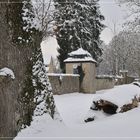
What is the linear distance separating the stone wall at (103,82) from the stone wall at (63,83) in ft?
21.0

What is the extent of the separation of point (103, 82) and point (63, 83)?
49.3ft

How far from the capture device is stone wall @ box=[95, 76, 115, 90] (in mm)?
37281

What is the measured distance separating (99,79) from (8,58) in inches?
1302

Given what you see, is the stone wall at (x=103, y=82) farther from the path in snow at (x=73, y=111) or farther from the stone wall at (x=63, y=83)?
the path in snow at (x=73, y=111)

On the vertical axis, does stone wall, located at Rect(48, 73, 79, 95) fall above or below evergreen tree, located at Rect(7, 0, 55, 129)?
below

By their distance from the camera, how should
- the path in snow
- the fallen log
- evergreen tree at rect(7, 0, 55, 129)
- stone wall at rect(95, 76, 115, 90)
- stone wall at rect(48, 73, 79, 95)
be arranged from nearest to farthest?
evergreen tree at rect(7, 0, 55, 129)
the fallen log
the path in snow
stone wall at rect(48, 73, 79, 95)
stone wall at rect(95, 76, 115, 90)

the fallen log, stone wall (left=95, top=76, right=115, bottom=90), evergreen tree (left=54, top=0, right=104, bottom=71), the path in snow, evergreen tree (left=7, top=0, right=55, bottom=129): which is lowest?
stone wall (left=95, top=76, right=115, bottom=90)

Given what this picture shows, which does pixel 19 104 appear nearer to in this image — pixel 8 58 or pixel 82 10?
pixel 8 58

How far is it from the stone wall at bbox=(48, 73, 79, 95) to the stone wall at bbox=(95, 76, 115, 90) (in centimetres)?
642

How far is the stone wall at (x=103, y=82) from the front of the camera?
3728 cm

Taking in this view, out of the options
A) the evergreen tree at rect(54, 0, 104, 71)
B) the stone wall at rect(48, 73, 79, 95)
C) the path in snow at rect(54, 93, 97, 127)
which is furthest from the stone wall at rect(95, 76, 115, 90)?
the path in snow at rect(54, 93, 97, 127)

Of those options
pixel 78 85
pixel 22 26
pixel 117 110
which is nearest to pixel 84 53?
pixel 78 85

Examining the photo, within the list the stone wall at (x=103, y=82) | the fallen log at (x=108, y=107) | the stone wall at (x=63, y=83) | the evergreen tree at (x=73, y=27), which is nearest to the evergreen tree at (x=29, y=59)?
the fallen log at (x=108, y=107)

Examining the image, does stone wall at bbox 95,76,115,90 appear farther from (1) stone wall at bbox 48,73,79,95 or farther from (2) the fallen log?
(2) the fallen log
